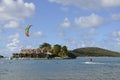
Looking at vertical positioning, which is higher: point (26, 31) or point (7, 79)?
point (26, 31)

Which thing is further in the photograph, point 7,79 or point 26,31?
point 26,31

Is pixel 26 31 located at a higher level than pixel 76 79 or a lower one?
higher

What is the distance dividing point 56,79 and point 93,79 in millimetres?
6081

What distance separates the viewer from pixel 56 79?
2169 inches

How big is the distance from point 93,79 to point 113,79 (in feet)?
10.7

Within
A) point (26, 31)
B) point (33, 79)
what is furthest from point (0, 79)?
point (26, 31)

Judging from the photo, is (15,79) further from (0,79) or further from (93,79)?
(93,79)

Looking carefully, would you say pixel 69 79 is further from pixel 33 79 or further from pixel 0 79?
pixel 0 79

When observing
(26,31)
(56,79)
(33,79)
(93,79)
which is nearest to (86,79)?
(93,79)

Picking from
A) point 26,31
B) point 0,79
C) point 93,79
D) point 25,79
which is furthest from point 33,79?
point 26,31

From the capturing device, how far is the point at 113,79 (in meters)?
54.4

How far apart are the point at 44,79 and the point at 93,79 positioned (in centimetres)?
806

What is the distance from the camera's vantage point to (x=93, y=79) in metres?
54.3

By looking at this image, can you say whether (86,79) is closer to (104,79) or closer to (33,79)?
(104,79)
